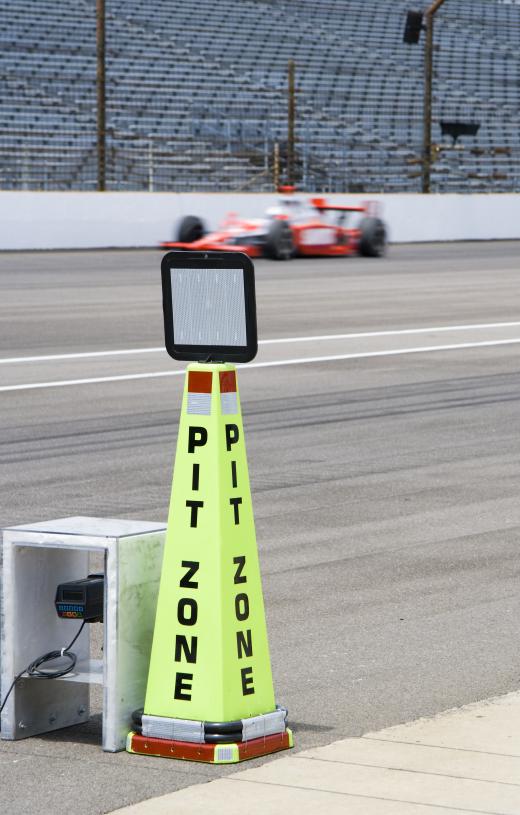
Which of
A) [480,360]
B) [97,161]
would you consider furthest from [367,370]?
[97,161]

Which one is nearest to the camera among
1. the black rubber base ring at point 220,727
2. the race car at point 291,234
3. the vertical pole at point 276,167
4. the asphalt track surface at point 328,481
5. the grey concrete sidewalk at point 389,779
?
the grey concrete sidewalk at point 389,779

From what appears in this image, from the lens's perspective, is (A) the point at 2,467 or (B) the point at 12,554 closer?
(B) the point at 12,554

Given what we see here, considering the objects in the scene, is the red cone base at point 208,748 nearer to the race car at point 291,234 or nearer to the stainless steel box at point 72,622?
the stainless steel box at point 72,622

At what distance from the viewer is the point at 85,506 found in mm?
8578

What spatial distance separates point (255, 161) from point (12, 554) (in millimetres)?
38119

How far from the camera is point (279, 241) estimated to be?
31.0 meters

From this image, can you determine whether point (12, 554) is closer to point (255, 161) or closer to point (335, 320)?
point (335, 320)

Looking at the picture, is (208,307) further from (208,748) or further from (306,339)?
(306,339)

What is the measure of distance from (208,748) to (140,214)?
101 ft

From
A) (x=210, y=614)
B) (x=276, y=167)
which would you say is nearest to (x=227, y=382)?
(x=210, y=614)

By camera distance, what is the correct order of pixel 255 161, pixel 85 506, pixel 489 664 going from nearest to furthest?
1. pixel 489 664
2. pixel 85 506
3. pixel 255 161

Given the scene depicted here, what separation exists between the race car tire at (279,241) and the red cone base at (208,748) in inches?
1041

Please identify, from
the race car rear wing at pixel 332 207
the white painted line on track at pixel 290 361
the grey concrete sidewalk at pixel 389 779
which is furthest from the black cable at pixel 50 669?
the race car rear wing at pixel 332 207

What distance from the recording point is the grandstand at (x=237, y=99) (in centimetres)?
3966
